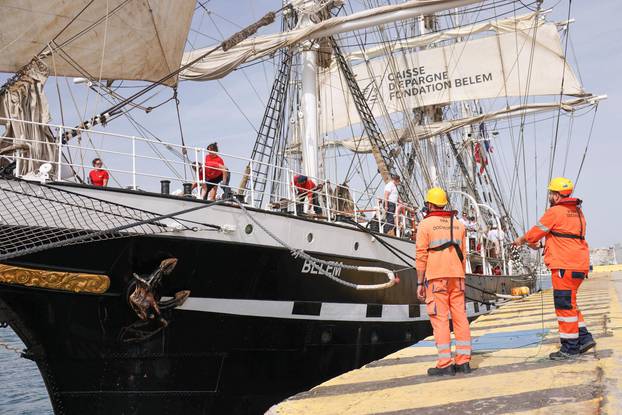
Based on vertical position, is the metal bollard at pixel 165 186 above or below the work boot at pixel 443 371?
above

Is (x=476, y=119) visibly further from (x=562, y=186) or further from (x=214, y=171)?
(x=562, y=186)

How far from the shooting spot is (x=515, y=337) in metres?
6.69

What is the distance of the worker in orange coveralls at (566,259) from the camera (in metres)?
5.04

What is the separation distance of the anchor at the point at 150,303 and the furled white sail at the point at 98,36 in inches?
224

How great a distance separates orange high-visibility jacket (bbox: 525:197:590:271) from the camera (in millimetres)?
5074

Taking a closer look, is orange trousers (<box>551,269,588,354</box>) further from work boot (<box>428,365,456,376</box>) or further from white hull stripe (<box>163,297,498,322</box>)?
white hull stripe (<box>163,297,498,322</box>)

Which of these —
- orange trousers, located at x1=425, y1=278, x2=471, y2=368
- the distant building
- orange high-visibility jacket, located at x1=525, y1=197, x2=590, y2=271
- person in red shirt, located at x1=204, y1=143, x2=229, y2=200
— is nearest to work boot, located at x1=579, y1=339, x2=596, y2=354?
orange high-visibility jacket, located at x1=525, y1=197, x2=590, y2=271

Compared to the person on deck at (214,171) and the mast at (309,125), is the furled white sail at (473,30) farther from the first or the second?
the person on deck at (214,171)

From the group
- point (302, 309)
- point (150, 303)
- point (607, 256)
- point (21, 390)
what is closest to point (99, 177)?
point (150, 303)

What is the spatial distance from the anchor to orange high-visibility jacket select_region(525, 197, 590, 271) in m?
3.92

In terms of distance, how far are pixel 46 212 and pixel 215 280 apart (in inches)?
79.3

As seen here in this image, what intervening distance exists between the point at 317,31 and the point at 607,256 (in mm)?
35098

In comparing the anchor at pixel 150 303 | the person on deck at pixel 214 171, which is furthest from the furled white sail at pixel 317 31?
the anchor at pixel 150 303

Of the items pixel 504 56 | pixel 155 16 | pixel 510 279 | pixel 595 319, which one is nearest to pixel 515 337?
pixel 595 319
